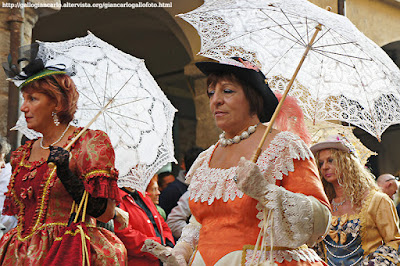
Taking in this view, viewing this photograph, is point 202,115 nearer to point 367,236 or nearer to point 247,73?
point 367,236

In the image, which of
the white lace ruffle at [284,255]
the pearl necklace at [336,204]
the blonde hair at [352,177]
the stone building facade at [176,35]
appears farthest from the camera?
the stone building facade at [176,35]

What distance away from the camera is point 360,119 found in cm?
396

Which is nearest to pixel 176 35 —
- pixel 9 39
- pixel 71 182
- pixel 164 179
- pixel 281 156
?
pixel 164 179

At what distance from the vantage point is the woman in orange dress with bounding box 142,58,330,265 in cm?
279

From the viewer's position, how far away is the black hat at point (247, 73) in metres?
3.20

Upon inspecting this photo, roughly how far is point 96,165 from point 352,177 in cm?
249

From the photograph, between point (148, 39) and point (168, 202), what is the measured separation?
6.42 meters

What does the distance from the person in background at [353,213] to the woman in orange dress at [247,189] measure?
1.90 metres

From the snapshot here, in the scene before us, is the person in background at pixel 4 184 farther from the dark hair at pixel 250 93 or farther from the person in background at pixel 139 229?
the dark hair at pixel 250 93

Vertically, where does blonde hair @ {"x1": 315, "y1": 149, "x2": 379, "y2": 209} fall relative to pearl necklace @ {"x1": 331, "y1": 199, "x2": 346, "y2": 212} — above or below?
above

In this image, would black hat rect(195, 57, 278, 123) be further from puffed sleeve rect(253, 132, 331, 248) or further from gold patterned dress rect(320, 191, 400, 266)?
gold patterned dress rect(320, 191, 400, 266)

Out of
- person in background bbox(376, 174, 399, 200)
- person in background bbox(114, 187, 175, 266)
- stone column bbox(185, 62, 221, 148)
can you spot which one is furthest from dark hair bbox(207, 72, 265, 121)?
person in background bbox(376, 174, 399, 200)

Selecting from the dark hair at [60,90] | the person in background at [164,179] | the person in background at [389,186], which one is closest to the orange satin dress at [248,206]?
the dark hair at [60,90]

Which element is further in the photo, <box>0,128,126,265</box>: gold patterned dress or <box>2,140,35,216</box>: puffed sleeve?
<box>2,140,35,216</box>: puffed sleeve
